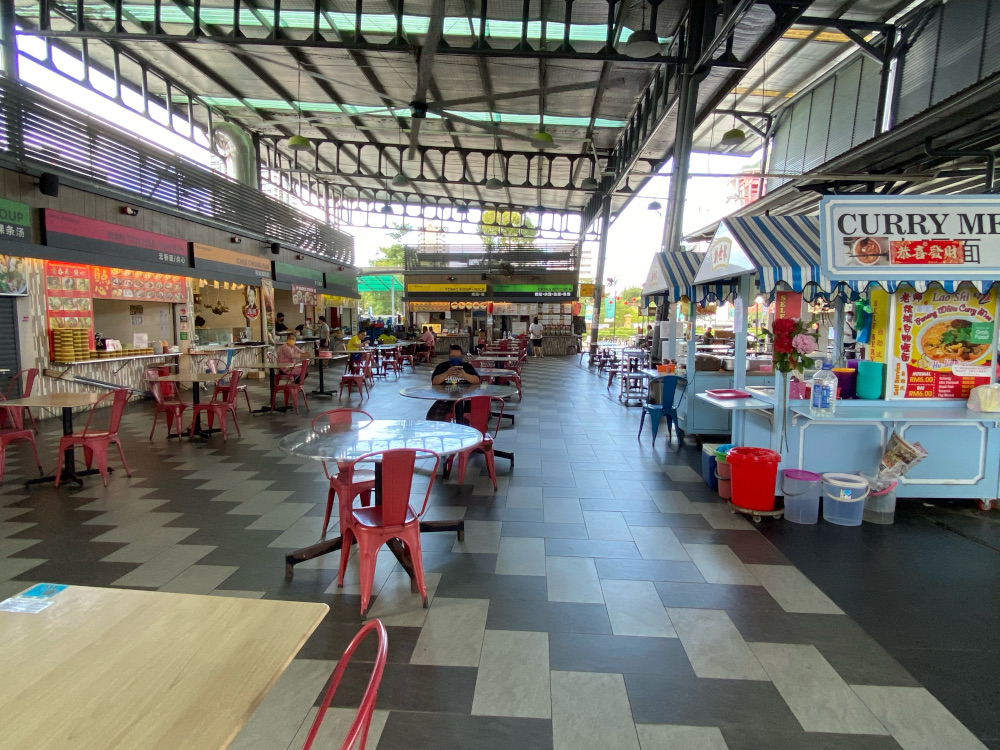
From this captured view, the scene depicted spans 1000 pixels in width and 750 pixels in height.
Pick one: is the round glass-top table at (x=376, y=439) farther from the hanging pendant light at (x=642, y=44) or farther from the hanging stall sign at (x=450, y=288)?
the hanging stall sign at (x=450, y=288)

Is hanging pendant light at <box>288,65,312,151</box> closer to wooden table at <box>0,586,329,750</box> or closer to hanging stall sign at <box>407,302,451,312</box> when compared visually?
hanging stall sign at <box>407,302,451,312</box>

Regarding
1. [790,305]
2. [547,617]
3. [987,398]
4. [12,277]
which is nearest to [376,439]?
[547,617]

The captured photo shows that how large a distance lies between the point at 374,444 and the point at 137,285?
9.32 m

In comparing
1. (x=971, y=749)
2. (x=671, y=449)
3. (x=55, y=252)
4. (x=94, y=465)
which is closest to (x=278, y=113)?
(x=55, y=252)

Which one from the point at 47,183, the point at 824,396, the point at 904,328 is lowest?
the point at 824,396

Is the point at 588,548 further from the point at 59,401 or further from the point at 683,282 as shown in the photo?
Answer: the point at 59,401

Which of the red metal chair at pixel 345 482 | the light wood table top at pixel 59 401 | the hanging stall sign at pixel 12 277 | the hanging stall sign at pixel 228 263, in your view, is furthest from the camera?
the hanging stall sign at pixel 228 263

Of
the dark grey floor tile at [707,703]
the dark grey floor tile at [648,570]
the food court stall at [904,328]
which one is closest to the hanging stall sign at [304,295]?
the food court stall at [904,328]

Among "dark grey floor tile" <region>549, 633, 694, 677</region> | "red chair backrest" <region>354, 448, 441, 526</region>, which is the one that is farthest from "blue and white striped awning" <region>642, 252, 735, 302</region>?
"red chair backrest" <region>354, 448, 441, 526</region>

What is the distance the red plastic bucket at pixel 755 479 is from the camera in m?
4.21

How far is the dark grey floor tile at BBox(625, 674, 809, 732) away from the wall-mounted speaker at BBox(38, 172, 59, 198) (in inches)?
387

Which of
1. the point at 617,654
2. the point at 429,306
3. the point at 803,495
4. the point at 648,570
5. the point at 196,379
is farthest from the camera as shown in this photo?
the point at 429,306

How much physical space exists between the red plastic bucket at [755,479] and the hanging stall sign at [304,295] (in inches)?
576

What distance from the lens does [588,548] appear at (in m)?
3.66
